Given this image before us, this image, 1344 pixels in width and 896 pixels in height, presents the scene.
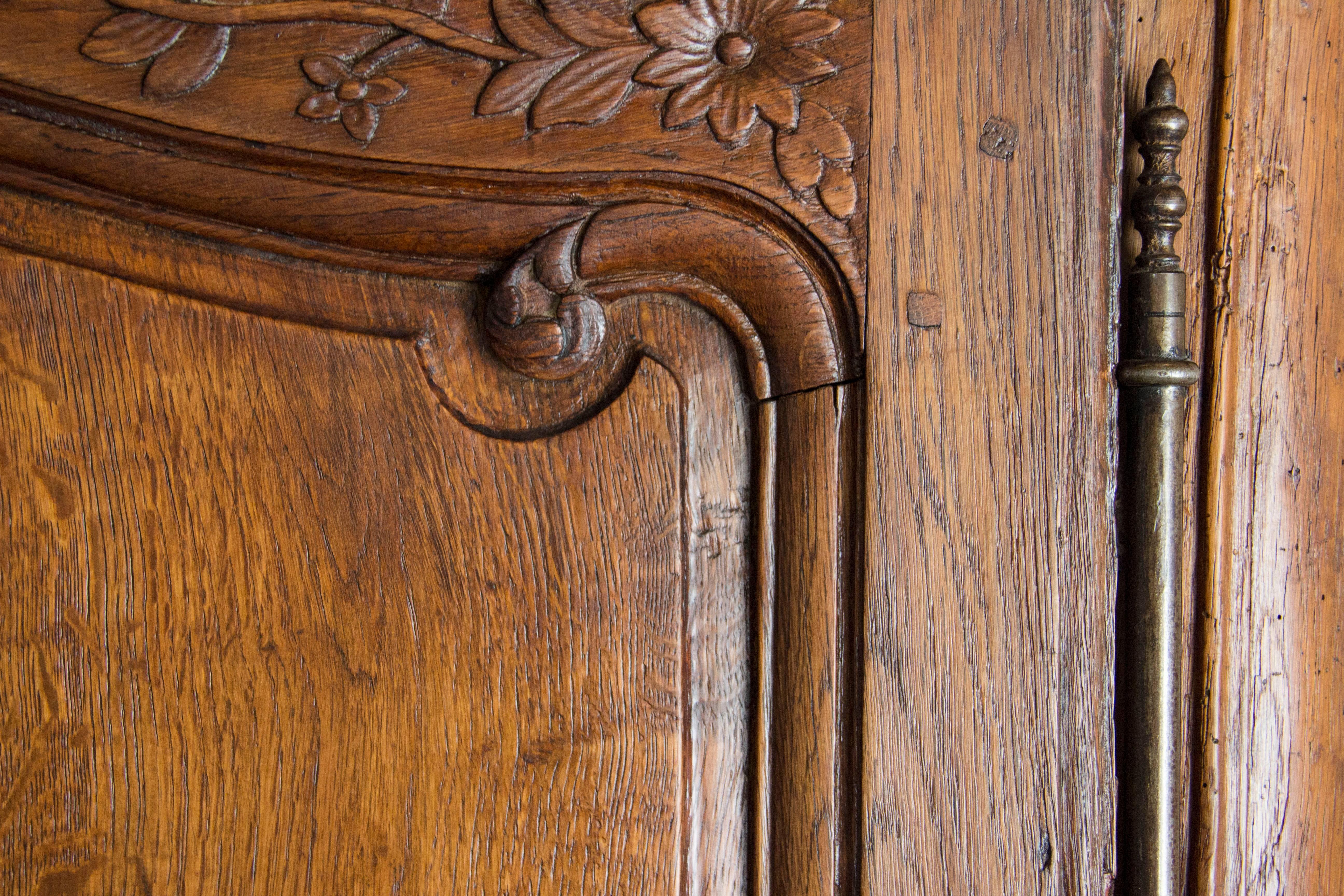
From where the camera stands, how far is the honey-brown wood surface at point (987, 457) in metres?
0.42

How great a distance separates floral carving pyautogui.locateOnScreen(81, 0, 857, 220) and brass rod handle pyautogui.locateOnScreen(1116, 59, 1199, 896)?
0.46 feet

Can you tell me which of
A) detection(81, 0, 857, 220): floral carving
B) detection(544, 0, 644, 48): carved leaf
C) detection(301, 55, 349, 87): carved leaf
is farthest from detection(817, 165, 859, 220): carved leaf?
detection(301, 55, 349, 87): carved leaf

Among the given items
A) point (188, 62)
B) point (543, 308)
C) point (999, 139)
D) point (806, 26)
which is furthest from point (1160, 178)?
point (188, 62)

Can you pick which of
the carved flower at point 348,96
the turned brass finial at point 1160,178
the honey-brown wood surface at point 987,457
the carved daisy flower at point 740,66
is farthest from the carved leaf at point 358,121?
the turned brass finial at point 1160,178

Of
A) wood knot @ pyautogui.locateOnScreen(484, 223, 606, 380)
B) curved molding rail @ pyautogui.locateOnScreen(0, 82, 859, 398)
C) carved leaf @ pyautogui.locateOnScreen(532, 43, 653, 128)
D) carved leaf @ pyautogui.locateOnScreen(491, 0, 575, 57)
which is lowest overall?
wood knot @ pyautogui.locateOnScreen(484, 223, 606, 380)

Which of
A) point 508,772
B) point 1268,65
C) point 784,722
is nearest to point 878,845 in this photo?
point 784,722

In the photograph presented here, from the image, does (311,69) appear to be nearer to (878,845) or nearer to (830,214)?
(830,214)

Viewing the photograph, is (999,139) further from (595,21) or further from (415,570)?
(415,570)

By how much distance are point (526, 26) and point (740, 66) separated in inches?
3.8

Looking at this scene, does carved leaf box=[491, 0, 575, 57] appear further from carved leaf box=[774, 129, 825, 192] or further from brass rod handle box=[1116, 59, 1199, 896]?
brass rod handle box=[1116, 59, 1199, 896]

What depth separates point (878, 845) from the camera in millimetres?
416

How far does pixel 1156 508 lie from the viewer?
415 mm

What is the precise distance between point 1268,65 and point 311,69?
1.45 feet

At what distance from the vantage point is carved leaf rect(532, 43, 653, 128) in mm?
405
